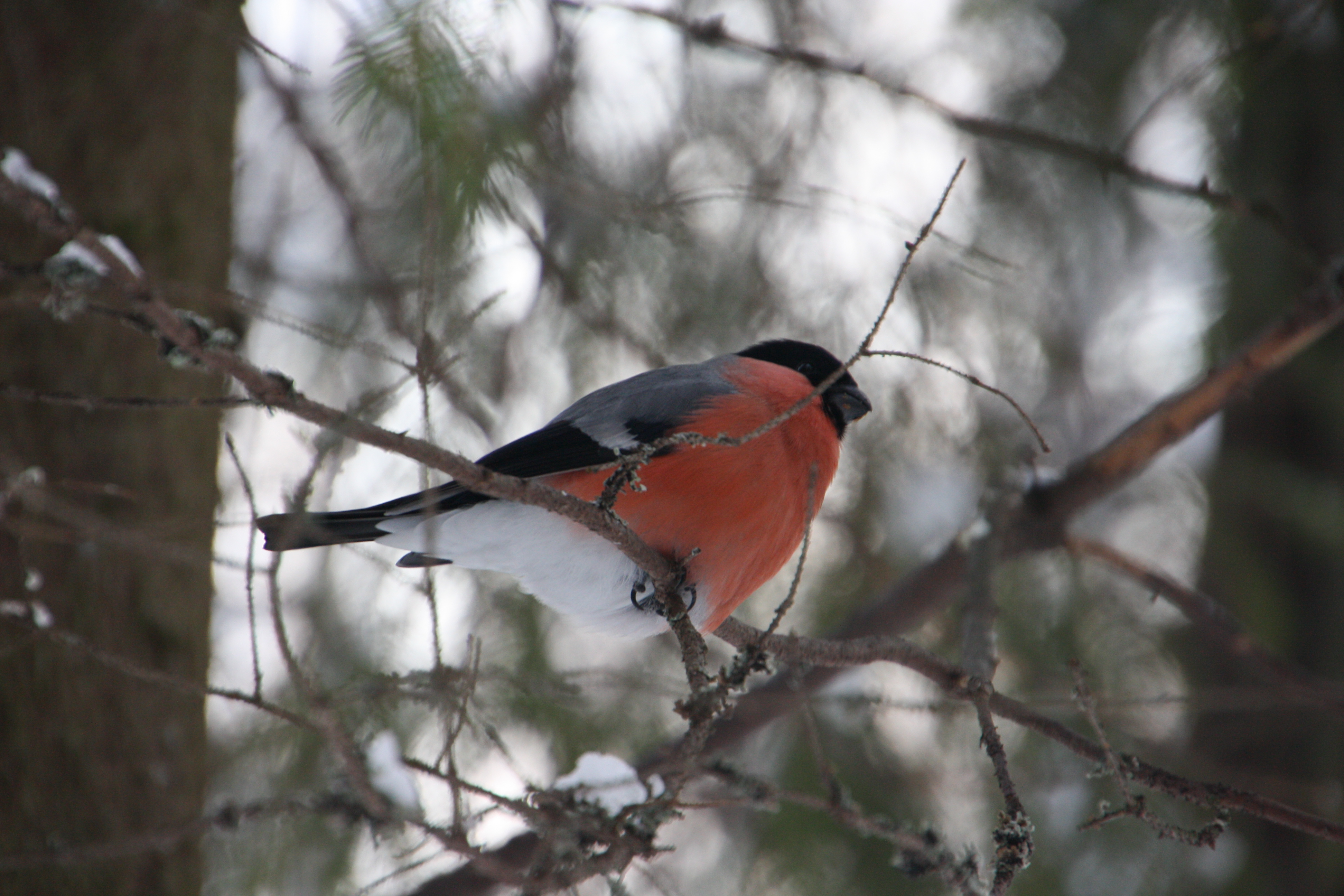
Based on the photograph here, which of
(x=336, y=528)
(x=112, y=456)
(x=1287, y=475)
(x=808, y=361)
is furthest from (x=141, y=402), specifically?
(x=1287, y=475)

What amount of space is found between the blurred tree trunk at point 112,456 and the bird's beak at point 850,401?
1474 mm

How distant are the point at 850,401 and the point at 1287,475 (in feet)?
6.33

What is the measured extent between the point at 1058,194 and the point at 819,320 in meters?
0.90

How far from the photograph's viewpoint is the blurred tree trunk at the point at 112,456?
1.92m

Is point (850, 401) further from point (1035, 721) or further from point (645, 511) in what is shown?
point (1035, 721)

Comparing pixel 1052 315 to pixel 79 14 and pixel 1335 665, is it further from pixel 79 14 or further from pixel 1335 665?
pixel 79 14

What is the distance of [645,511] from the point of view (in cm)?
199

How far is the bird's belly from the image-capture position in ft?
6.75

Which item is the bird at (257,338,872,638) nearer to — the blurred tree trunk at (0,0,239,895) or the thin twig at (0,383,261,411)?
the blurred tree trunk at (0,0,239,895)

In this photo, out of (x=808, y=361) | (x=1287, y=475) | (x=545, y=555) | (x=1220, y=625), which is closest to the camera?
(x=545, y=555)

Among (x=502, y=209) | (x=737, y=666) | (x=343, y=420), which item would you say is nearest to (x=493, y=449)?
(x=502, y=209)

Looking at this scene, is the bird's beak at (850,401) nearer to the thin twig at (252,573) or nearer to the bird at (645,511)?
the bird at (645,511)

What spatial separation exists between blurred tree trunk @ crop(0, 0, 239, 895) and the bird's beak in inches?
58.0

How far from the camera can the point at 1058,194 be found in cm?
318
